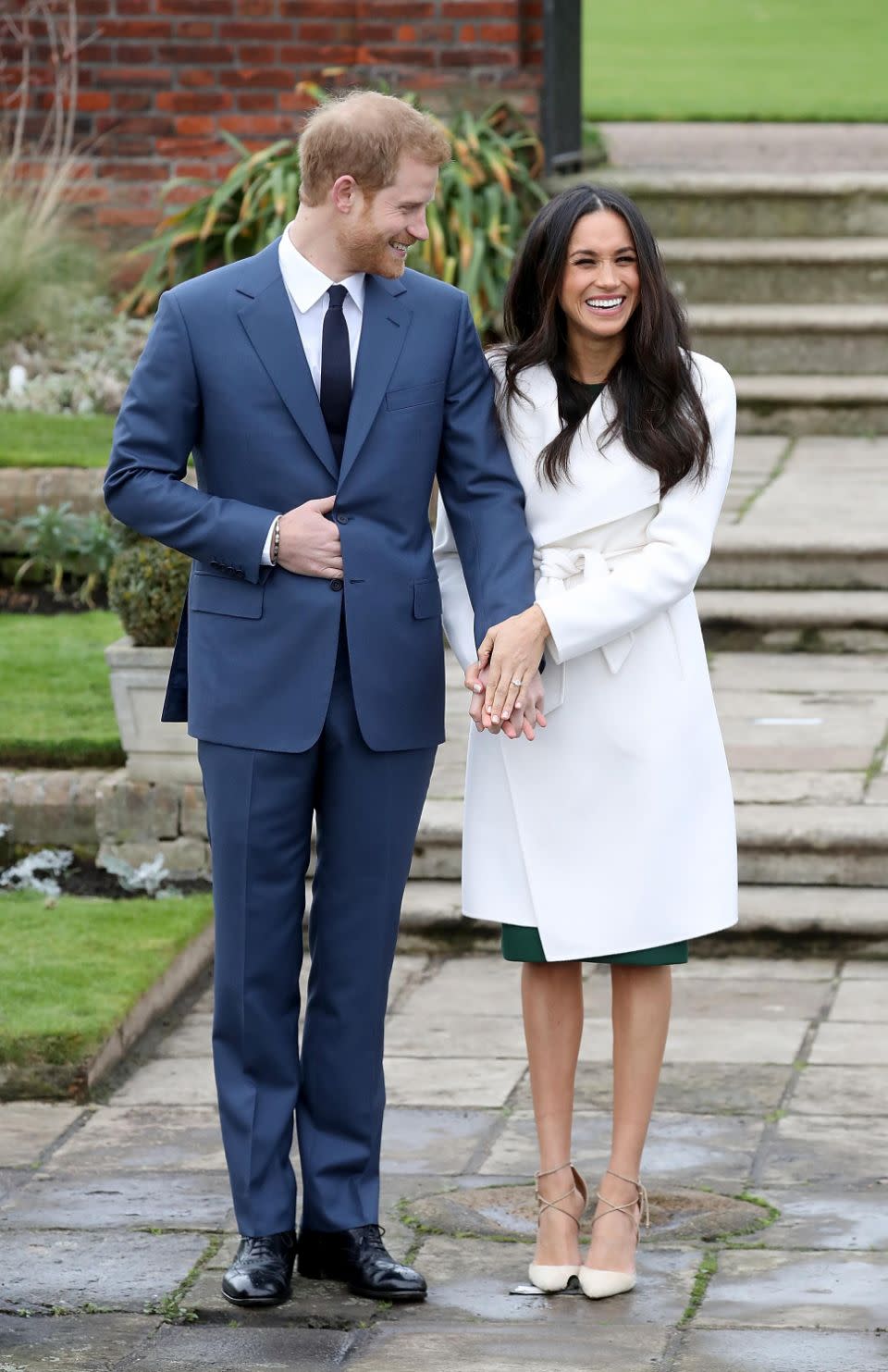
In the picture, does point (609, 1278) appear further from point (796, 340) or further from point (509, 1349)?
point (796, 340)

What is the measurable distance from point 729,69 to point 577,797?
654 inches

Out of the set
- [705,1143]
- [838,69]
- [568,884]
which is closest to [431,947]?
[705,1143]

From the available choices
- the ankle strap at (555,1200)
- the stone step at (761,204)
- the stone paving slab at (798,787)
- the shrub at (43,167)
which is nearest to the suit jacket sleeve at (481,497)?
the ankle strap at (555,1200)

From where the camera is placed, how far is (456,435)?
11.9ft

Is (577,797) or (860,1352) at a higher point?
(577,797)

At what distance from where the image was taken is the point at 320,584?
354 cm

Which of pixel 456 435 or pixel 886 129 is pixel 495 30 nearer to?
pixel 886 129

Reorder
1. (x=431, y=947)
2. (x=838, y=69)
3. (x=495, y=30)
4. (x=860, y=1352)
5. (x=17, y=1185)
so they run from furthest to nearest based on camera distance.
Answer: (x=838, y=69)
(x=495, y=30)
(x=431, y=947)
(x=17, y=1185)
(x=860, y=1352)

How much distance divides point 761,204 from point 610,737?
7.48 m

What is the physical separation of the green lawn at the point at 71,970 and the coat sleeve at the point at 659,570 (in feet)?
5.54

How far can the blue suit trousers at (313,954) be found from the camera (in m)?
3.59

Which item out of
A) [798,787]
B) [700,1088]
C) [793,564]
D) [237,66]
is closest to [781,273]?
[237,66]

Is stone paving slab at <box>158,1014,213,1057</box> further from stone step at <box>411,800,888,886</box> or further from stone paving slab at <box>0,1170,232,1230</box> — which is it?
stone step at <box>411,800,888,886</box>

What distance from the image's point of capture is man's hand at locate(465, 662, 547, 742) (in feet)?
11.5
